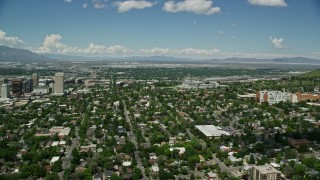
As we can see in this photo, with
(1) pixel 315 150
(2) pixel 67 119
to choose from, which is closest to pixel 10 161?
(2) pixel 67 119

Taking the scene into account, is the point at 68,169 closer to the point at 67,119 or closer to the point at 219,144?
the point at 219,144

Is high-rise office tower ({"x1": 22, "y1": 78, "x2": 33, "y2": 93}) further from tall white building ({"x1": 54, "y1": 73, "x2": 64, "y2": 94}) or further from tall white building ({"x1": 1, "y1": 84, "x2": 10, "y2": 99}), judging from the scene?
tall white building ({"x1": 1, "y1": 84, "x2": 10, "y2": 99})

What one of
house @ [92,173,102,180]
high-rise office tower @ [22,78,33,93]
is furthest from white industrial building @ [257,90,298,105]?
high-rise office tower @ [22,78,33,93]

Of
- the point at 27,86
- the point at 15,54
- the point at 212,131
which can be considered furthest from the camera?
the point at 15,54

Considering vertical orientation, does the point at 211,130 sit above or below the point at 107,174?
above

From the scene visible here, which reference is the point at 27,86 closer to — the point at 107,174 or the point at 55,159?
the point at 55,159

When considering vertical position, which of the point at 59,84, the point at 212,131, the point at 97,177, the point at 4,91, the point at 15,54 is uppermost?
the point at 15,54

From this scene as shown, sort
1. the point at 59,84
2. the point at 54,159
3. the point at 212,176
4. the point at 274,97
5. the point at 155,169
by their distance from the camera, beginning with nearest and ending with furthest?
1. the point at 212,176
2. the point at 155,169
3. the point at 54,159
4. the point at 274,97
5. the point at 59,84

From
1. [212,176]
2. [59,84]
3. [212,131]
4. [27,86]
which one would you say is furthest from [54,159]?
[27,86]
